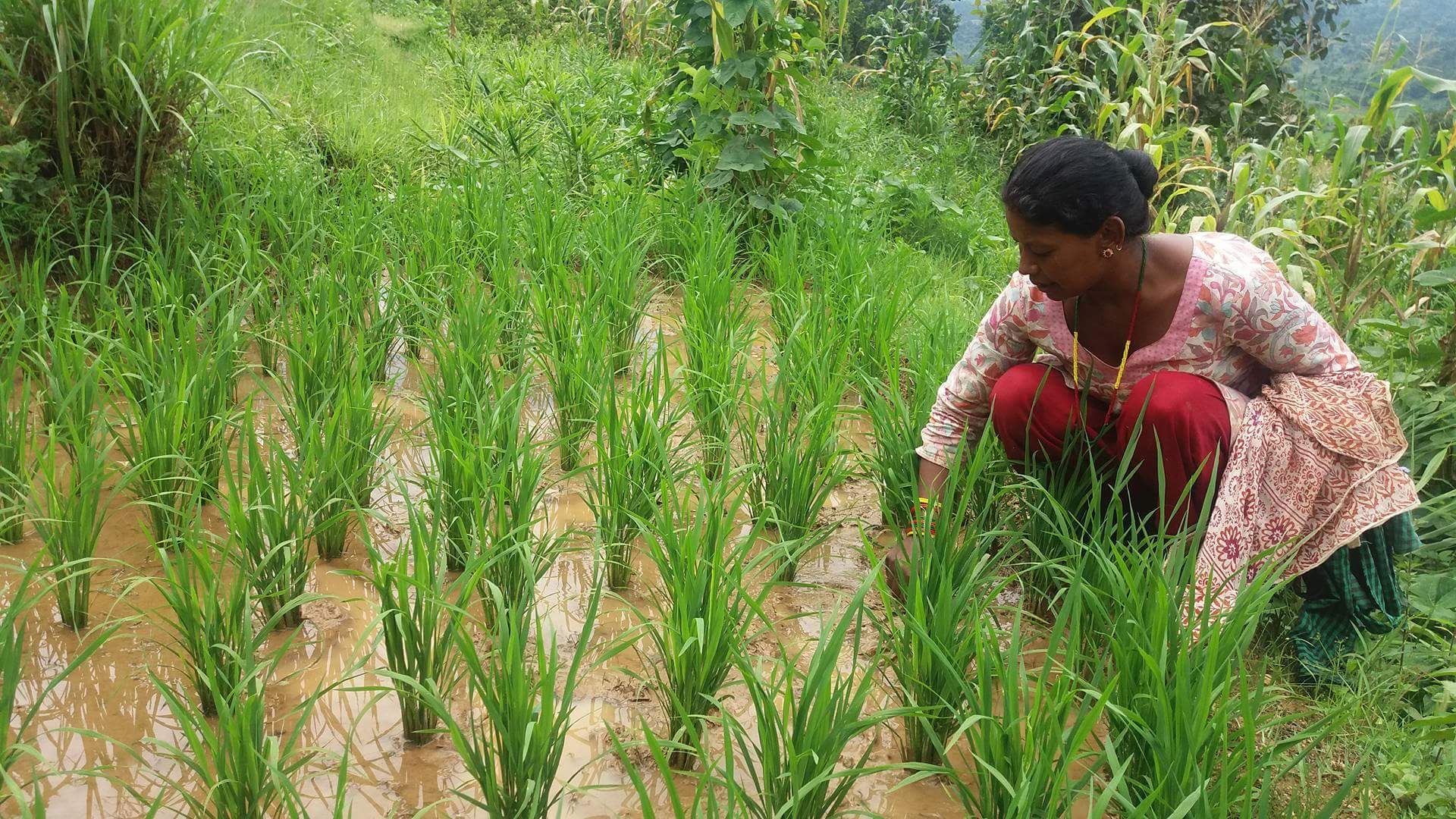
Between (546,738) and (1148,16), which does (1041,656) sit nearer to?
(546,738)

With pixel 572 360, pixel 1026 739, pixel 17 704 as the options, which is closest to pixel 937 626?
pixel 1026 739

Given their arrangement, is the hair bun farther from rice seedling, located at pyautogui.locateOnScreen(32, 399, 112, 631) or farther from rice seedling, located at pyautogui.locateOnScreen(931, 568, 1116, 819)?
rice seedling, located at pyautogui.locateOnScreen(32, 399, 112, 631)

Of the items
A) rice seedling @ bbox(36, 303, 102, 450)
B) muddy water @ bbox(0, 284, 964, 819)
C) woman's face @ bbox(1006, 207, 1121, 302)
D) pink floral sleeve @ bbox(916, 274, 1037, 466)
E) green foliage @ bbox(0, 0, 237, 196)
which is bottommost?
muddy water @ bbox(0, 284, 964, 819)

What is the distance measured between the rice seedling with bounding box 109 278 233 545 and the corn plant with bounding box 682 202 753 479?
3.65 ft

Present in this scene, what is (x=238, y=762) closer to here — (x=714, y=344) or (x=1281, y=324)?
(x=714, y=344)

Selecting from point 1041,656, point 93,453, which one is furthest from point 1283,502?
point 93,453

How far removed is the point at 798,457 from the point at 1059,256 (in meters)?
0.73

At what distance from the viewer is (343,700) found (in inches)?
81.3

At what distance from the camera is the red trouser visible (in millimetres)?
2379

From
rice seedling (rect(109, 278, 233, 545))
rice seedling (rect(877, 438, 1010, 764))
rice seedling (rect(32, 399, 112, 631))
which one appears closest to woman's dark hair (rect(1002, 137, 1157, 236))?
Result: rice seedling (rect(877, 438, 1010, 764))

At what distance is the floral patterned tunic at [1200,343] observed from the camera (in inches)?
93.9

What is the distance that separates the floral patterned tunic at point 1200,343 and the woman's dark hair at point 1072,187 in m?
0.30

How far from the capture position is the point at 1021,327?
2.60m

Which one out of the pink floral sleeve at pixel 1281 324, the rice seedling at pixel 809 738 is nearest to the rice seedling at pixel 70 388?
the rice seedling at pixel 809 738
